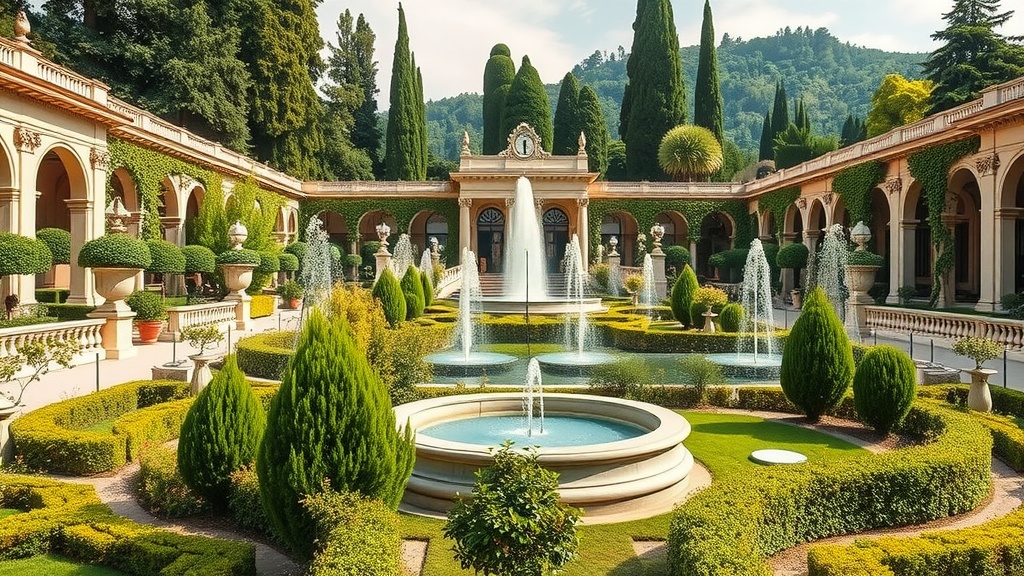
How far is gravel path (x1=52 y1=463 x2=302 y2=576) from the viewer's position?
5320mm

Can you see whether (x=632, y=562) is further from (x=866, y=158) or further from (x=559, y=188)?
(x=559, y=188)

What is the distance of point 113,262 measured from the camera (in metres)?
14.9

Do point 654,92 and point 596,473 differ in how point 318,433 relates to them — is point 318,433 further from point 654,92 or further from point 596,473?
point 654,92

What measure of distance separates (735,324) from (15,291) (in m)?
20.0

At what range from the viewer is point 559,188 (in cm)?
4184

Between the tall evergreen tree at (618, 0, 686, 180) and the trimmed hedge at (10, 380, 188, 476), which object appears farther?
the tall evergreen tree at (618, 0, 686, 180)

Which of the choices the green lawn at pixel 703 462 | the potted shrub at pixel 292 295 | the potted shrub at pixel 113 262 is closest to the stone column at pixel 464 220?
the potted shrub at pixel 292 295

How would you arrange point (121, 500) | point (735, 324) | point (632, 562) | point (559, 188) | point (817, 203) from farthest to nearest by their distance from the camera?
1. point (559, 188)
2. point (817, 203)
3. point (735, 324)
4. point (121, 500)
5. point (632, 562)

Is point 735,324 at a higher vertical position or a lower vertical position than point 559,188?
lower

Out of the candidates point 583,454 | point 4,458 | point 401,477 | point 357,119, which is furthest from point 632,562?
point 357,119

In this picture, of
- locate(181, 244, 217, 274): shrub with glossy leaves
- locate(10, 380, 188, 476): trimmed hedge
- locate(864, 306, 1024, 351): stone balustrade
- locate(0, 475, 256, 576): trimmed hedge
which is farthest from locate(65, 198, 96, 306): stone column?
locate(864, 306, 1024, 351): stone balustrade

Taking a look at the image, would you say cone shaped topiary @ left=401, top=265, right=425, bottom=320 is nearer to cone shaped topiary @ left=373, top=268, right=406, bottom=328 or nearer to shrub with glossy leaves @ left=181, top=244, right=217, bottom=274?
cone shaped topiary @ left=373, top=268, right=406, bottom=328

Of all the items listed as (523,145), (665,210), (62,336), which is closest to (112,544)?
(62,336)

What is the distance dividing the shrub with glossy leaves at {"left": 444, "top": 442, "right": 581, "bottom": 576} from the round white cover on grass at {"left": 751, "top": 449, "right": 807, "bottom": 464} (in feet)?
14.5
